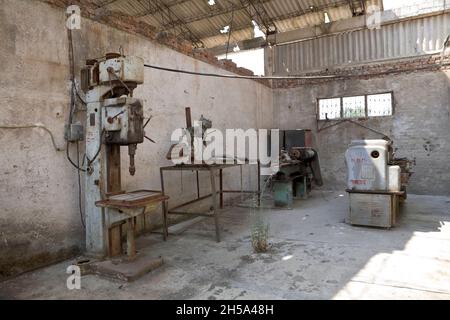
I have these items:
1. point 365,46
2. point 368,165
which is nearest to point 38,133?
point 368,165

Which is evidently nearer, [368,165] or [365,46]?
[368,165]

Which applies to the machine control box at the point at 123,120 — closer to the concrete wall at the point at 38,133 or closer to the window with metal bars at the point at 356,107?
the concrete wall at the point at 38,133

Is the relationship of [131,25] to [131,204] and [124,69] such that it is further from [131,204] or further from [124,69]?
[131,204]

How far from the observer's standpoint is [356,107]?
784 centimetres

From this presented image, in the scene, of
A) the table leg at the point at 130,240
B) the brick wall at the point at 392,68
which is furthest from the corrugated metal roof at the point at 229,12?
the table leg at the point at 130,240

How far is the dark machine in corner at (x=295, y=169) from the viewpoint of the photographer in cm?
637

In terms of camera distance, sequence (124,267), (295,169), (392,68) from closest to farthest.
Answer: (124,267), (295,169), (392,68)

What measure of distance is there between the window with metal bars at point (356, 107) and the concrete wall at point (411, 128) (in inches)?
4.9

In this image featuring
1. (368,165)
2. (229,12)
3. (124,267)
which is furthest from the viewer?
(229,12)

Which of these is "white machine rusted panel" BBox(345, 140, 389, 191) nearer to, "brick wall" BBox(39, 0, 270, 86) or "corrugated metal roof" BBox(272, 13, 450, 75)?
"brick wall" BBox(39, 0, 270, 86)

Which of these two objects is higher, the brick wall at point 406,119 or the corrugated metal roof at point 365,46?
the corrugated metal roof at point 365,46

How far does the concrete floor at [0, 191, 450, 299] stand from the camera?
2.79 m

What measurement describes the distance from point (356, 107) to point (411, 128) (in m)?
1.25

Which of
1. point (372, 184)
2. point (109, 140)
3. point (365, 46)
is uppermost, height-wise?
point (365, 46)
